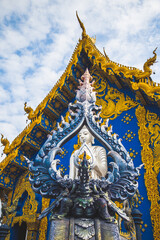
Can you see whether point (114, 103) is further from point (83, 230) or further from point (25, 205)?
point (83, 230)

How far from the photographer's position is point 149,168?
339cm

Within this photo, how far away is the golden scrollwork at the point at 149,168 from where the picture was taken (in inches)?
116

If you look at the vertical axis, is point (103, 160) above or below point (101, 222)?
above

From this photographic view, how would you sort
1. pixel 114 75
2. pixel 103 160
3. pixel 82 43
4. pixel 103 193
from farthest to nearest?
pixel 82 43, pixel 114 75, pixel 103 160, pixel 103 193

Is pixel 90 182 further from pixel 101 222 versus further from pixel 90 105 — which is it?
pixel 90 105

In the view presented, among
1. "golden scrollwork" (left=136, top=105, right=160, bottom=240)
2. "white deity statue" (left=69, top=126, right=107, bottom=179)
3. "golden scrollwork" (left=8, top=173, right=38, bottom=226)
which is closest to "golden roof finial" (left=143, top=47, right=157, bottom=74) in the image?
"golden scrollwork" (left=136, top=105, right=160, bottom=240)

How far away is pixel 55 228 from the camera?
1.47 metres

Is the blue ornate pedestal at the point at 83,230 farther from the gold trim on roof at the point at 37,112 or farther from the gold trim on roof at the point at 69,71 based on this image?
the gold trim on roof at the point at 37,112

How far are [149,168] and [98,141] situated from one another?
1.40 m

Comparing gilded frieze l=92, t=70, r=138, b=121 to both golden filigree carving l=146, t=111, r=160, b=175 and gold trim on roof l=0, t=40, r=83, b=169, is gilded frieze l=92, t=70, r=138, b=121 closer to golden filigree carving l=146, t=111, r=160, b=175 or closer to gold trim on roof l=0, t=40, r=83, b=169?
golden filigree carving l=146, t=111, r=160, b=175

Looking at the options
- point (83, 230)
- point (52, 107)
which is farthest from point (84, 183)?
point (52, 107)

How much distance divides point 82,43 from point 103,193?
4635 millimetres

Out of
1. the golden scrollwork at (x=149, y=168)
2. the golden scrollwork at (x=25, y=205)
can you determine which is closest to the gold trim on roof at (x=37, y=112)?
the golden scrollwork at (x=25, y=205)

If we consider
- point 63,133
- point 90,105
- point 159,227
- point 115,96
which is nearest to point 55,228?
point 63,133
